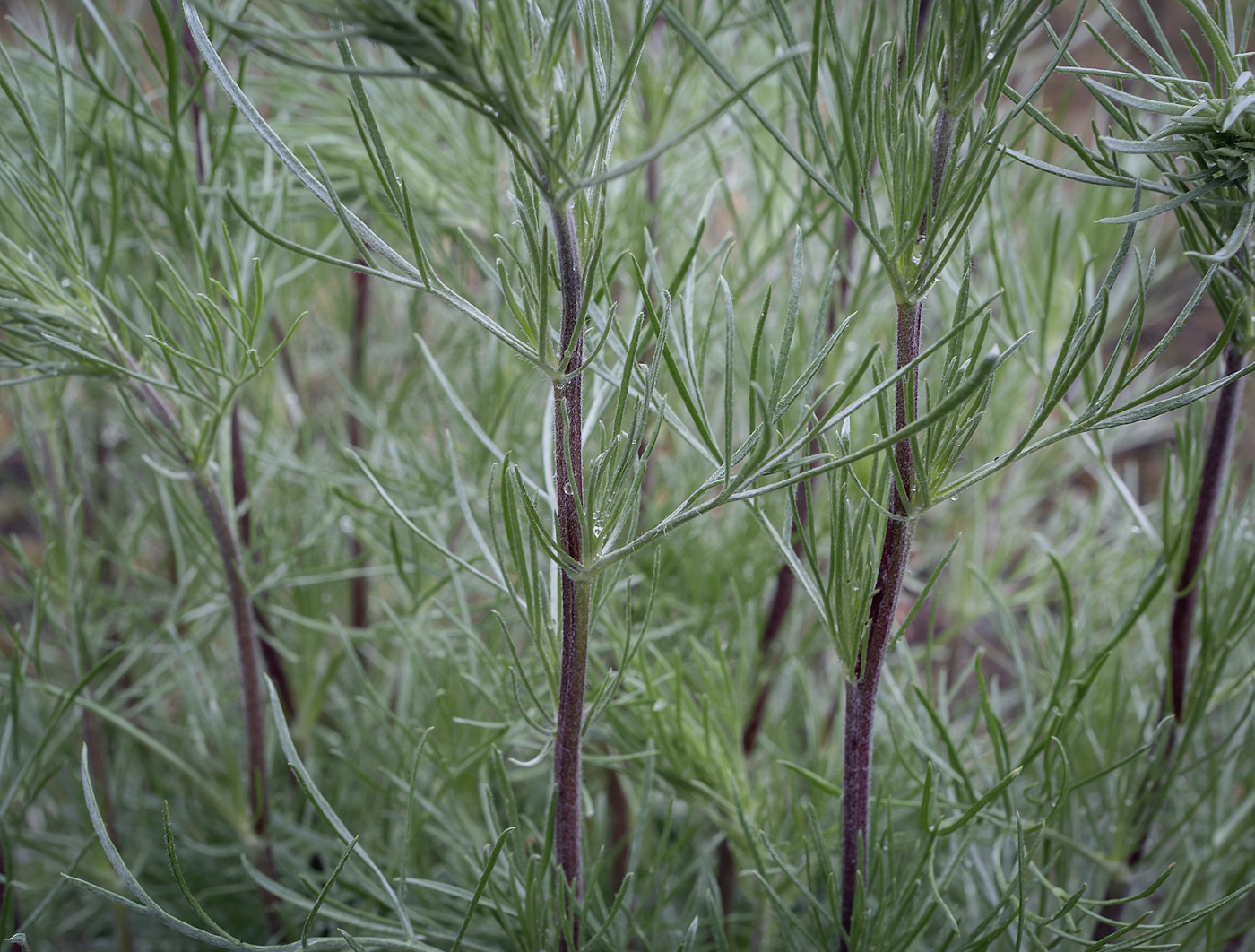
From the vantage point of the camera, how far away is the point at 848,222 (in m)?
0.40

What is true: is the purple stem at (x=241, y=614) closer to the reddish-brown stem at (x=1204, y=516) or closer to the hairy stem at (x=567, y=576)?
the hairy stem at (x=567, y=576)

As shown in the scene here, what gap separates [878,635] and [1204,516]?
131 millimetres

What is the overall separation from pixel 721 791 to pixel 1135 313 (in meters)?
0.22

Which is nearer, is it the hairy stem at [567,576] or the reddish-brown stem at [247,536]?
the hairy stem at [567,576]

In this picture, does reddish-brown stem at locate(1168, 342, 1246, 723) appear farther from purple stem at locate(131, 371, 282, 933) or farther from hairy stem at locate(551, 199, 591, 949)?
purple stem at locate(131, 371, 282, 933)

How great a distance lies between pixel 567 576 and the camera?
221 mm

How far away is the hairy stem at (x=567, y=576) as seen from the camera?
0.19m

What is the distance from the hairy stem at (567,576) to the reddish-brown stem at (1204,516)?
19cm

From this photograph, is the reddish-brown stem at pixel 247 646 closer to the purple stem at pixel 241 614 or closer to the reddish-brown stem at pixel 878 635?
the purple stem at pixel 241 614

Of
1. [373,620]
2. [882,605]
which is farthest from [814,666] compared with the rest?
[882,605]

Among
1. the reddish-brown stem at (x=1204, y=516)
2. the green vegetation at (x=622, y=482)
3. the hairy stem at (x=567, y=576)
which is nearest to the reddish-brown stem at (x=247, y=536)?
the green vegetation at (x=622, y=482)

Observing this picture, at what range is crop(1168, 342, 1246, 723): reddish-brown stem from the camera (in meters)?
0.27

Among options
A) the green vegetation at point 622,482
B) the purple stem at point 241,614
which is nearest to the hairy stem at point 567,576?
the green vegetation at point 622,482

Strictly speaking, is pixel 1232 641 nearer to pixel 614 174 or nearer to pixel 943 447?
pixel 943 447
